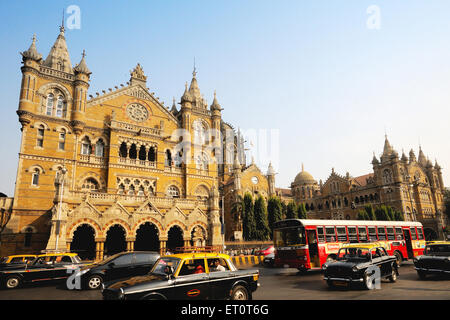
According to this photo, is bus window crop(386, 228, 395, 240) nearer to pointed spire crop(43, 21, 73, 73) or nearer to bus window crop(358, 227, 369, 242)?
bus window crop(358, 227, 369, 242)

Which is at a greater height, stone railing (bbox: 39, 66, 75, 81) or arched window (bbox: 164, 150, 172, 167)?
stone railing (bbox: 39, 66, 75, 81)

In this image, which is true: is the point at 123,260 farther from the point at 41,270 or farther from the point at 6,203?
the point at 6,203

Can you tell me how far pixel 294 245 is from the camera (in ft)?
54.0

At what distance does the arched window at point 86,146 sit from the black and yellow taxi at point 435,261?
98.9 feet

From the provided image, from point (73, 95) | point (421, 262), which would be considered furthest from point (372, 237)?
point (73, 95)

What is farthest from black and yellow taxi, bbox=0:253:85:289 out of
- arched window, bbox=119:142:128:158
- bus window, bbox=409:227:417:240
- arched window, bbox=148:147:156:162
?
bus window, bbox=409:227:417:240

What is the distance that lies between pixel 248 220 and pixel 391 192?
37.2m

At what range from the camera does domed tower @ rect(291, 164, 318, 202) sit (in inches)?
2933

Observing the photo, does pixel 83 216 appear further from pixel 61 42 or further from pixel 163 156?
pixel 61 42

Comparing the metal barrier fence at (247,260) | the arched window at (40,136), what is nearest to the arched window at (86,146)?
the arched window at (40,136)

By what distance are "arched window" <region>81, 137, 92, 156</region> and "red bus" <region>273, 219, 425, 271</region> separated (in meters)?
22.7

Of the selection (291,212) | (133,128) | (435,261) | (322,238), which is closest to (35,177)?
(133,128)

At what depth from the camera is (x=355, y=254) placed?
12.3 meters

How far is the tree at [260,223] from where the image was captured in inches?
1531
